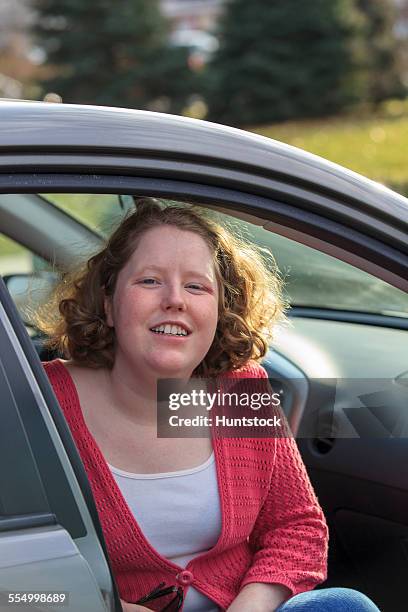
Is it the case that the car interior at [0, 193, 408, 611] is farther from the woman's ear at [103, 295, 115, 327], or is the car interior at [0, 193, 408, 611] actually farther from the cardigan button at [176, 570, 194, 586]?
the cardigan button at [176, 570, 194, 586]

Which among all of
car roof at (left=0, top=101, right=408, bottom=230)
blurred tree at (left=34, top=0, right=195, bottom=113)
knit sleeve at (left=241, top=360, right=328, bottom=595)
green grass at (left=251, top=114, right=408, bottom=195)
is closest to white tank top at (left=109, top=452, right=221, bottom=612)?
knit sleeve at (left=241, top=360, right=328, bottom=595)

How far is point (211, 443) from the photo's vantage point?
5.81 feet

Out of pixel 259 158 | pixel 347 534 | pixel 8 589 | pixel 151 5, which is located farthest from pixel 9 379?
pixel 151 5

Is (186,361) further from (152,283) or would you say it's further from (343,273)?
(343,273)

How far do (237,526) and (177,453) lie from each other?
6.5 inches

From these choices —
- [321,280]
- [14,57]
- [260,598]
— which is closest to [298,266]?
[321,280]

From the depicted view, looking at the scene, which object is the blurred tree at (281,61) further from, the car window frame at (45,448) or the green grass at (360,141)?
the car window frame at (45,448)

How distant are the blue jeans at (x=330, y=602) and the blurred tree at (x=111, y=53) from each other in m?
20.3

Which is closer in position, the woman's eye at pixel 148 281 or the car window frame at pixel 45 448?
the car window frame at pixel 45 448

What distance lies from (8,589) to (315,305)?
1.81m

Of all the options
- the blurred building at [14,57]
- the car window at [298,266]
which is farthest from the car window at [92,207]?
the blurred building at [14,57]

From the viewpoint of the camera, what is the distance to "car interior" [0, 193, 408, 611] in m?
2.26

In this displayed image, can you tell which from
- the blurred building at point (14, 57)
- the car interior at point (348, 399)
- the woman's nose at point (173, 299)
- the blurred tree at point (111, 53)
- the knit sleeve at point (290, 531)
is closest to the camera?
the woman's nose at point (173, 299)

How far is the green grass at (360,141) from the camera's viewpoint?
11.0 meters
